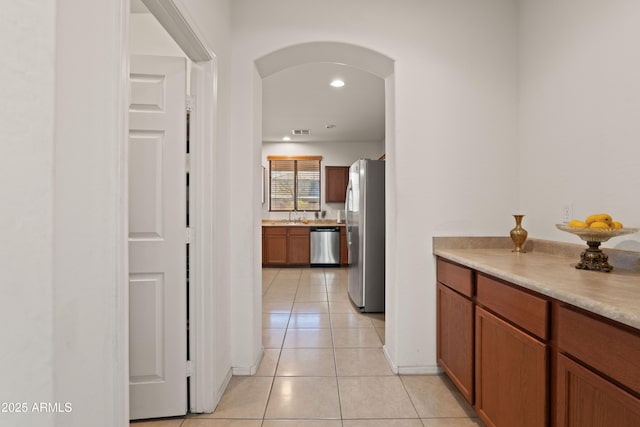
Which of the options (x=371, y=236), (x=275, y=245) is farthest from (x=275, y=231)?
(x=371, y=236)

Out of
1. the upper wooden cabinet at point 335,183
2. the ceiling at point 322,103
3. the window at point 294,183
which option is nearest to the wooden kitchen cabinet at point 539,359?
the ceiling at point 322,103

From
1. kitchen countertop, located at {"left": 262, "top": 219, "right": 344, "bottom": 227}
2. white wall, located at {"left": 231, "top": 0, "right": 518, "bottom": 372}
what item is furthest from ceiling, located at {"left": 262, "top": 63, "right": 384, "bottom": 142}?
kitchen countertop, located at {"left": 262, "top": 219, "right": 344, "bottom": 227}

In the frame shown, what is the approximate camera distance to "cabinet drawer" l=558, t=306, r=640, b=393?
0.83m

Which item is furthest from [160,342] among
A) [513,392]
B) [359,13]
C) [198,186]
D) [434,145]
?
[359,13]

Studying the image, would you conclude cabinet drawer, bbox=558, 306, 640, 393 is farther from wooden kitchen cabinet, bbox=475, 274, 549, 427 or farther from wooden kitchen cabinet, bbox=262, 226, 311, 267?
wooden kitchen cabinet, bbox=262, 226, 311, 267

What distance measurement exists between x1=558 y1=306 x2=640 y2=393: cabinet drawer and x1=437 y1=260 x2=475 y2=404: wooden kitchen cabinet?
2.19 ft

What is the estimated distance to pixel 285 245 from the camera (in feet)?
21.1

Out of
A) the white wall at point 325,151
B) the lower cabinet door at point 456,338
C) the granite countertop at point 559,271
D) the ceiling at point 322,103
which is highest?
the ceiling at point 322,103

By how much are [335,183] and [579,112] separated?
5267 millimetres

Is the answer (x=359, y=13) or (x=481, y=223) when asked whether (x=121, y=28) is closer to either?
(x=359, y=13)

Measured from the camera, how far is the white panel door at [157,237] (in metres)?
1.71

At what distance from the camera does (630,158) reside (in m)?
1.49

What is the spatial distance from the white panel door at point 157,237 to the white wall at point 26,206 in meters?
1.04

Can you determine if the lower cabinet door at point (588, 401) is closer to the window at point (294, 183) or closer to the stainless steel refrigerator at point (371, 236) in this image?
the stainless steel refrigerator at point (371, 236)
